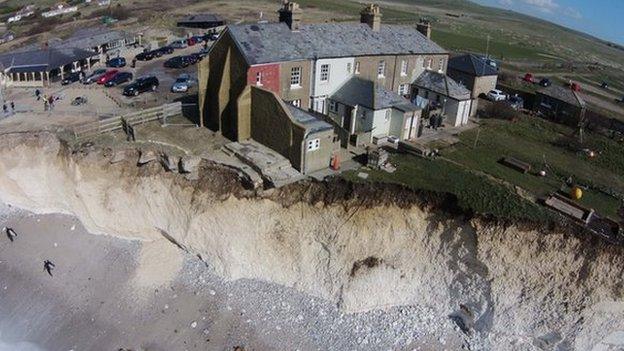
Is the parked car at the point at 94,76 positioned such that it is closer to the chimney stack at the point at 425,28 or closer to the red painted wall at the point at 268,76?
the red painted wall at the point at 268,76

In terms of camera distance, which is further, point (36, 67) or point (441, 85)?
point (36, 67)

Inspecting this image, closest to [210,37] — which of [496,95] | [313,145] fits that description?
[496,95]

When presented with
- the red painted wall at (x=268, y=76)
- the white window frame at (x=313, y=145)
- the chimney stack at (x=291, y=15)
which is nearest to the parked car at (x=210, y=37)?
the chimney stack at (x=291, y=15)

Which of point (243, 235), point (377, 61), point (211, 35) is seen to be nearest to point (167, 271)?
point (243, 235)

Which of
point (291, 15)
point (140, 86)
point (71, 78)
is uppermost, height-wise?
point (291, 15)

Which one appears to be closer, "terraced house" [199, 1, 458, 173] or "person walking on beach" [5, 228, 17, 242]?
"person walking on beach" [5, 228, 17, 242]

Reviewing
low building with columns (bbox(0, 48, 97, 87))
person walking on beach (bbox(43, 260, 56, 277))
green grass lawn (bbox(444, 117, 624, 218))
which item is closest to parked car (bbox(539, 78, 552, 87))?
green grass lawn (bbox(444, 117, 624, 218))

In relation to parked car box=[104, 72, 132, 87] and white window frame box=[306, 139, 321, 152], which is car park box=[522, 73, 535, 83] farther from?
parked car box=[104, 72, 132, 87]

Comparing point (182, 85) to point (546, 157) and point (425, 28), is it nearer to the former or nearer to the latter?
point (425, 28)
